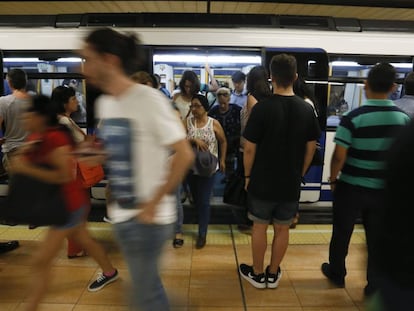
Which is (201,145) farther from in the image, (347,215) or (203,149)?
(347,215)

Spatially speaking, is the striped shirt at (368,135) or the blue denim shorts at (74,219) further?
the striped shirt at (368,135)

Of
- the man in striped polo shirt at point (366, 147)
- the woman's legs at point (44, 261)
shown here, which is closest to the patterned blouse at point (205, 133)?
the man in striped polo shirt at point (366, 147)

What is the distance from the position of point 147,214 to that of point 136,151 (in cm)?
26

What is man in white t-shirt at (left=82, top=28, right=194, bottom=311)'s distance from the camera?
4.71 ft

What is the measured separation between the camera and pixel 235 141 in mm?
3900

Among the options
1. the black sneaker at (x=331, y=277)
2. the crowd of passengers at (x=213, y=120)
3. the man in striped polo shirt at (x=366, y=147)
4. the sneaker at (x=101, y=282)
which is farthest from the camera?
the crowd of passengers at (x=213, y=120)

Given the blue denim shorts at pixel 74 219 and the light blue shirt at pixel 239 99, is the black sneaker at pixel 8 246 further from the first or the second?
the light blue shirt at pixel 239 99

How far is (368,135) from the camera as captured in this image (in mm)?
2297

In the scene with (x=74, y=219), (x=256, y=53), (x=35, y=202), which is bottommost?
(x=74, y=219)

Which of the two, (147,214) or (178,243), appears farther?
(178,243)

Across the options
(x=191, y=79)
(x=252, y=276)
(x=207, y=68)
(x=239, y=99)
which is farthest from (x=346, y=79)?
(x=252, y=276)

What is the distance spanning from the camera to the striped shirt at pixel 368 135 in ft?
7.43

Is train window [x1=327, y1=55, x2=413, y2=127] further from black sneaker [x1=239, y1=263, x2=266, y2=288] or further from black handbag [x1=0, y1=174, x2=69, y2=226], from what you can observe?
black handbag [x1=0, y1=174, x2=69, y2=226]

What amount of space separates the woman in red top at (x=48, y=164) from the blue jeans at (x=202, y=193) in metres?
1.38
